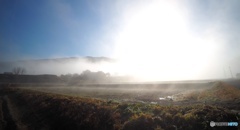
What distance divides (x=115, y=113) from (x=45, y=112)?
9845 mm

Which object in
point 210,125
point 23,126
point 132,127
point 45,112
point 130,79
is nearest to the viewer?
point 210,125

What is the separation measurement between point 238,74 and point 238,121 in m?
220

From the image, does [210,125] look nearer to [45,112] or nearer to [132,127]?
[132,127]

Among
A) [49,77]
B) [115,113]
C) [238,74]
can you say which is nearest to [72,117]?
[115,113]

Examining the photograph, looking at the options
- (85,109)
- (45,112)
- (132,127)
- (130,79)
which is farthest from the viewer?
(130,79)

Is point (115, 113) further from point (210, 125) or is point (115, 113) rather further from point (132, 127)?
point (210, 125)

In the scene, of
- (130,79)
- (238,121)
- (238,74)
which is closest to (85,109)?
(238,121)

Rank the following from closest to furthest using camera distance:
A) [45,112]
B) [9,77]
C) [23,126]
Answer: [23,126] → [45,112] → [9,77]

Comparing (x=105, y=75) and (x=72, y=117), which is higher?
(x=105, y=75)

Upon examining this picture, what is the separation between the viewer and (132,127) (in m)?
12.4

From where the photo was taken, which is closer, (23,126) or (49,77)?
(23,126)

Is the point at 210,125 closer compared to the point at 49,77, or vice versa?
the point at 210,125

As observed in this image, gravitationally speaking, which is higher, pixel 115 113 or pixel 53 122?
pixel 115 113

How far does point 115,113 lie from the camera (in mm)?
15609
